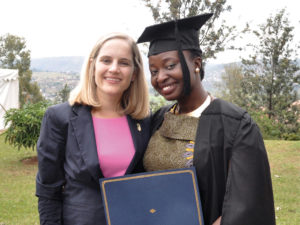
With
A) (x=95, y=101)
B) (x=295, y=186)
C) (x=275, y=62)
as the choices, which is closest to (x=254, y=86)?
(x=275, y=62)

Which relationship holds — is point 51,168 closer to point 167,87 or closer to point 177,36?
point 167,87

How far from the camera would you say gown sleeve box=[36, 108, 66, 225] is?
2035 millimetres

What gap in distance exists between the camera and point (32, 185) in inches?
252

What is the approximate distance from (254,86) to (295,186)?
10.5 meters

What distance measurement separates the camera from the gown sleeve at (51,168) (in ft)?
6.68

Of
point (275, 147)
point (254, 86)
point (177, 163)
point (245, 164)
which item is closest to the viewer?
point (245, 164)

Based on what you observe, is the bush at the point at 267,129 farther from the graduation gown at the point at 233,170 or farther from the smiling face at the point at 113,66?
the graduation gown at the point at 233,170

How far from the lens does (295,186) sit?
20.1 feet

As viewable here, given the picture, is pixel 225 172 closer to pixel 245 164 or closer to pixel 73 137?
pixel 245 164

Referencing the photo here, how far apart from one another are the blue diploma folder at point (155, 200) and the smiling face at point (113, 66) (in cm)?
60

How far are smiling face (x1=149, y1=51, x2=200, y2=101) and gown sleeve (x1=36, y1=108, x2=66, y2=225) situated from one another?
628mm

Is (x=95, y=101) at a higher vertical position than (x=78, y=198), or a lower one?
higher

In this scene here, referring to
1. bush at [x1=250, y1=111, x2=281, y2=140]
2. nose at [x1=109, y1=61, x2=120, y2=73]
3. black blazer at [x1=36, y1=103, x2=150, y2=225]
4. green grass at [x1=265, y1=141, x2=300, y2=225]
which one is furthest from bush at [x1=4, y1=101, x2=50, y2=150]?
bush at [x1=250, y1=111, x2=281, y2=140]

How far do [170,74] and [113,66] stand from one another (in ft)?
1.23
